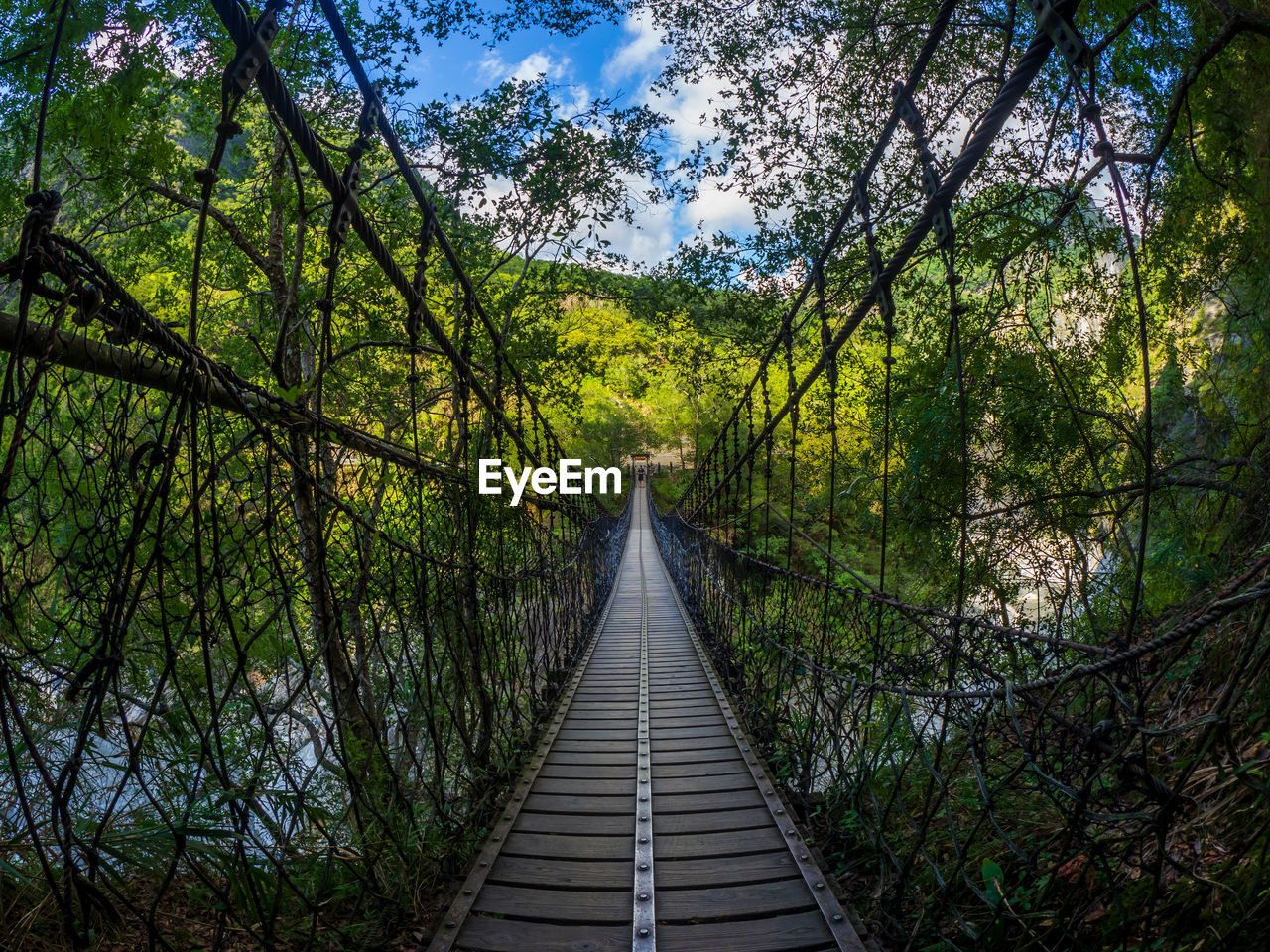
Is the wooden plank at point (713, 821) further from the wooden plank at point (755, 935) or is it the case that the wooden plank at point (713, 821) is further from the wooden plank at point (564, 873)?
the wooden plank at point (755, 935)

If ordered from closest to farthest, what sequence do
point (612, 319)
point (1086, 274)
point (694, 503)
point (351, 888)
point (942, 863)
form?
point (351, 888), point (942, 863), point (1086, 274), point (612, 319), point (694, 503)

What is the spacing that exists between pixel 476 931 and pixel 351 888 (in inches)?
13.5

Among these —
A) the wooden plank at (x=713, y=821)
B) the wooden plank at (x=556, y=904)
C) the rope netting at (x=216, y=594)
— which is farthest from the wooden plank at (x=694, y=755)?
the wooden plank at (x=556, y=904)

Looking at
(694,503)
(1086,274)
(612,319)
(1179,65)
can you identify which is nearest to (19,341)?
(1179,65)

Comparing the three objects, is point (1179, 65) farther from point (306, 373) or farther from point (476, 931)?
point (306, 373)

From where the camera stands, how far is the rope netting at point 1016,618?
0.97 meters

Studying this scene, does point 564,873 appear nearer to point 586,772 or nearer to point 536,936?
point 536,936

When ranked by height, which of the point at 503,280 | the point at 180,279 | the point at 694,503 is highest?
the point at 503,280

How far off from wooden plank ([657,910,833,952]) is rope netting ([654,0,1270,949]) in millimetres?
173

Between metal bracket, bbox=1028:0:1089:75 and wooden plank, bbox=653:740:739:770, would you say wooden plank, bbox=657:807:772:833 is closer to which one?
wooden plank, bbox=653:740:739:770

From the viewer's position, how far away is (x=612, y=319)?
745 cm

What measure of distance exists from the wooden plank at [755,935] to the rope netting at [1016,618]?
0.17 metres

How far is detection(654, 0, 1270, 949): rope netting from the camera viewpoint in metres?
0.97

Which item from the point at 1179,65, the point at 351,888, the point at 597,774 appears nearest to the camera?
the point at 351,888
